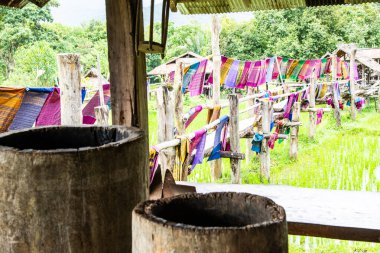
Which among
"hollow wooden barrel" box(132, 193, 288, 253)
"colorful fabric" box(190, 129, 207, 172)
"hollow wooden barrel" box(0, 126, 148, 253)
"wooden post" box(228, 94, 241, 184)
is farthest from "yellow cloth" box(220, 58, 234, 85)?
"hollow wooden barrel" box(132, 193, 288, 253)

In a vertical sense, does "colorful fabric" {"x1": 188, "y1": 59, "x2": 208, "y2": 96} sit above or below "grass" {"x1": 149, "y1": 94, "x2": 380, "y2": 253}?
above

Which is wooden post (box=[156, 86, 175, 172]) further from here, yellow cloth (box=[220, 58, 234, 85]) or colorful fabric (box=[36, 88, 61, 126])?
yellow cloth (box=[220, 58, 234, 85])

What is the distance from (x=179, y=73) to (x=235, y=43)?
2380 cm

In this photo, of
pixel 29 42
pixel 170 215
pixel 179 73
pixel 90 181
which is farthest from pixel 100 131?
pixel 29 42

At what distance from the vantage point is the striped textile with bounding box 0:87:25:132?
5.24 metres

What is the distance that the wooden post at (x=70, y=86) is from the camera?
4.75 metres

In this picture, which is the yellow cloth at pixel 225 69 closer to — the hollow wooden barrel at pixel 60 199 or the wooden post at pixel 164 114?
the wooden post at pixel 164 114

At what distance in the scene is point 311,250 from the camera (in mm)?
5969

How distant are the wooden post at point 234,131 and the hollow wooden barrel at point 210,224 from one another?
6474 millimetres

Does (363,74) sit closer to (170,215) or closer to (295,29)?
(295,29)

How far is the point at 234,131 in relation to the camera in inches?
305

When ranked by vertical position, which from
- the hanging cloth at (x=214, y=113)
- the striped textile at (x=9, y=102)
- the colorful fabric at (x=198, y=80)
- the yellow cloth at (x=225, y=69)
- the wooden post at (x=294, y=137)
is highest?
the yellow cloth at (x=225, y=69)

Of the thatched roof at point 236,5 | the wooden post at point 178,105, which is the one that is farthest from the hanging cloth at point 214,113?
the thatched roof at point 236,5

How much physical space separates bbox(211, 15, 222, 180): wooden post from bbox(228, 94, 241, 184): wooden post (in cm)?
118
